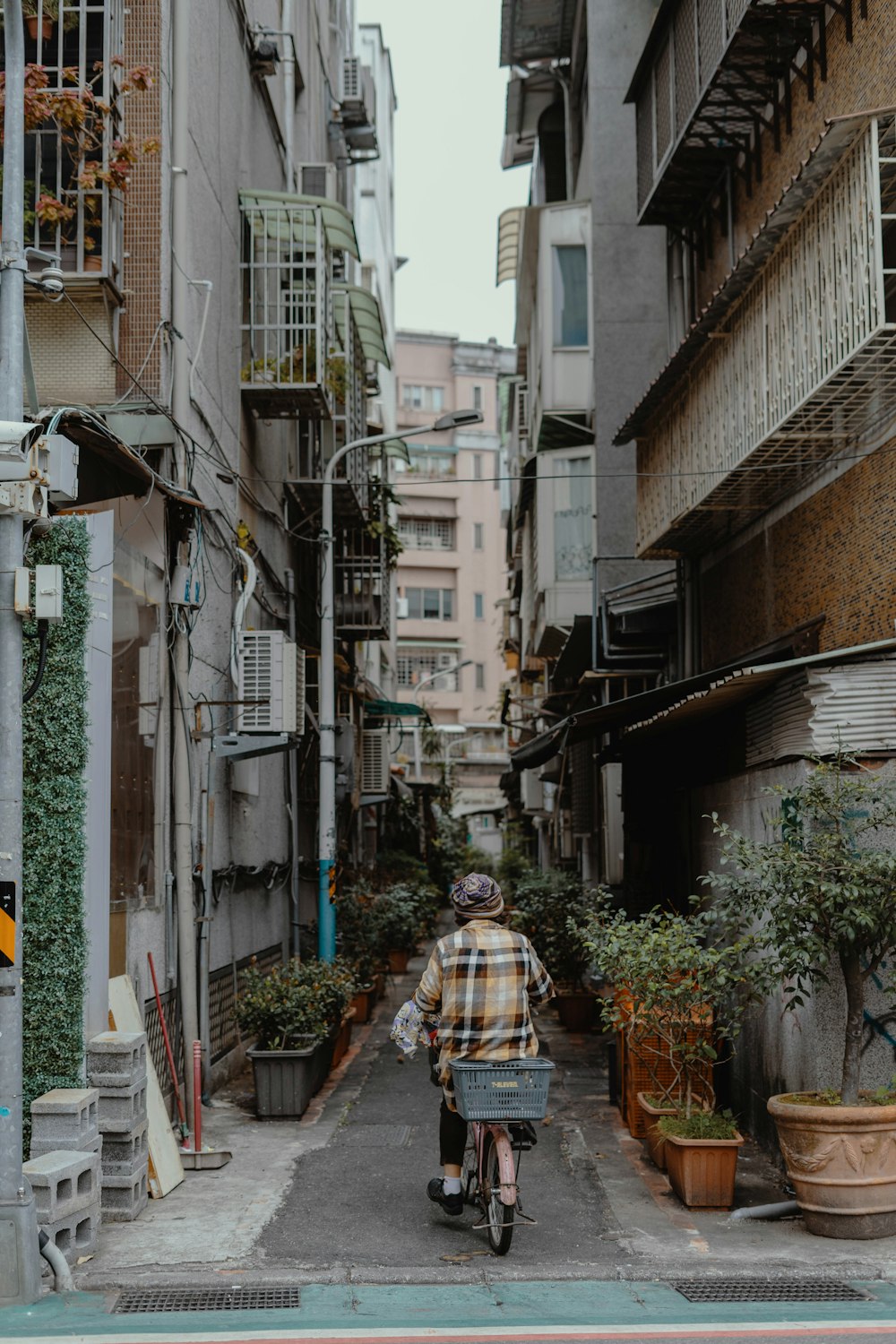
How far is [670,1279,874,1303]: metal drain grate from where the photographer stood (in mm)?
7039

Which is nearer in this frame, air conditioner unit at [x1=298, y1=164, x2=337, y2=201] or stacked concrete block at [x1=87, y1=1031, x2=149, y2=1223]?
stacked concrete block at [x1=87, y1=1031, x2=149, y2=1223]

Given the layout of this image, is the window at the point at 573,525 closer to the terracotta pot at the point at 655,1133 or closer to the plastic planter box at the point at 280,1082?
the plastic planter box at the point at 280,1082

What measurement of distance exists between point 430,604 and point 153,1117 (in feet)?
206

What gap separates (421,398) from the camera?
77.2 meters

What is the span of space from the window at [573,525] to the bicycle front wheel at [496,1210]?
47.9 feet

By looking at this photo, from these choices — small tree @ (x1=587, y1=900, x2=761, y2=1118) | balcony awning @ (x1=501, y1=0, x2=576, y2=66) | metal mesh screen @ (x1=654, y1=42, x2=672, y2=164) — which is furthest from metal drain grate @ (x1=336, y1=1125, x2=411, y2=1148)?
balcony awning @ (x1=501, y1=0, x2=576, y2=66)

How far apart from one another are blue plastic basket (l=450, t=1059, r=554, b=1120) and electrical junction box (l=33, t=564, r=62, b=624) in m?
3.29

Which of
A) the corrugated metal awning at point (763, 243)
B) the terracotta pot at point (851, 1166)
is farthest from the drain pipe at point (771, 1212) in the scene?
the corrugated metal awning at point (763, 243)

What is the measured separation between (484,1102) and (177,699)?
18.2 feet

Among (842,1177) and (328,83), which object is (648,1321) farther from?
(328,83)

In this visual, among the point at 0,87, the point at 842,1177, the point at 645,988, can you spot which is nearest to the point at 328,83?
the point at 0,87

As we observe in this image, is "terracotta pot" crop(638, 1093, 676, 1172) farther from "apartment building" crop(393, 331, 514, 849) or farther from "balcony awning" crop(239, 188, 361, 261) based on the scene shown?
"apartment building" crop(393, 331, 514, 849)

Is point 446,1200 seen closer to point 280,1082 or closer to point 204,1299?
point 204,1299

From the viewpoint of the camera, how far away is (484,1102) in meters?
Answer: 7.72
